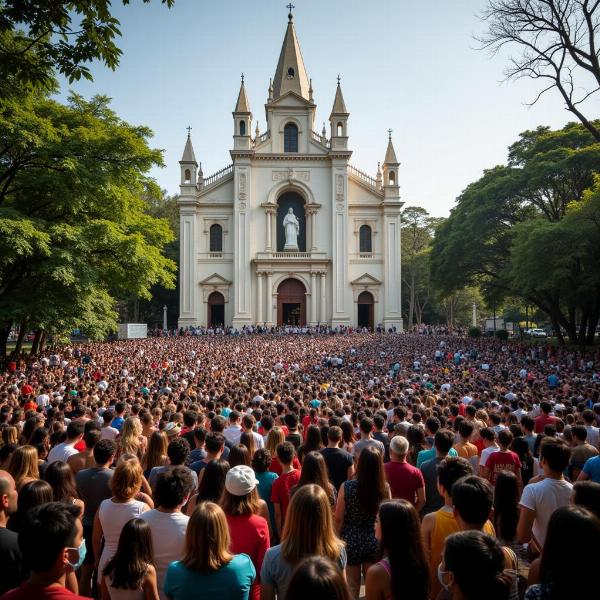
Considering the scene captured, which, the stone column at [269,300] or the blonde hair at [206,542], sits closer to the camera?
the blonde hair at [206,542]

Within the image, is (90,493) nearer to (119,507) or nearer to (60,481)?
(60,481)

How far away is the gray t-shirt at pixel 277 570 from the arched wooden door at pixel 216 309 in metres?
43.5

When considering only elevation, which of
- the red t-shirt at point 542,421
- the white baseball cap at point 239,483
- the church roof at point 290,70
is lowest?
the red t-shirt at point 542,421

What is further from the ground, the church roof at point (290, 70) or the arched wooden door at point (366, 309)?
the church roof at point (290, 70)

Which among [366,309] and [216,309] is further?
[366,309]

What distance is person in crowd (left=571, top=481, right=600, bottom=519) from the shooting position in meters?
3.55

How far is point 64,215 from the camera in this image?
21.8m

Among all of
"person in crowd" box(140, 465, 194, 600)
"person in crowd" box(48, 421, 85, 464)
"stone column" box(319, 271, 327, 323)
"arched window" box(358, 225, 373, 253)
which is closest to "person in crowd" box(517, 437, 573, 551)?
"person in crowd" box(140, 465, 194, 600)

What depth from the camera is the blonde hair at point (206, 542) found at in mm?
2959

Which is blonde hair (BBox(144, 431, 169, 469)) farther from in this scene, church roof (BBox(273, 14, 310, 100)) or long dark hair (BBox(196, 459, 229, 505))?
church roof (BBox(273, 14, 310, 100))

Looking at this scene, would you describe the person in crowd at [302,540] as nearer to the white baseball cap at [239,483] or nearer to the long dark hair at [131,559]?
the white baseball cap at [239,483]

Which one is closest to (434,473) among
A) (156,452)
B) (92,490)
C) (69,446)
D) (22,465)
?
(156,452)

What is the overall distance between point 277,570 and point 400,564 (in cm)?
80

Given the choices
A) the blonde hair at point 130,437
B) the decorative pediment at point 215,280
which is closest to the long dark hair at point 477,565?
the blonde hair at point 130,437
